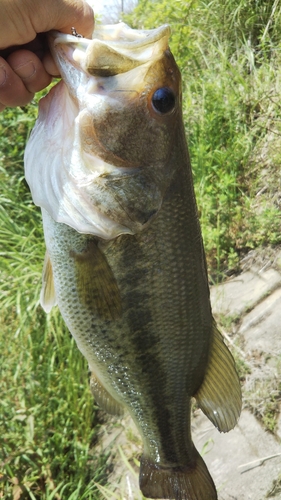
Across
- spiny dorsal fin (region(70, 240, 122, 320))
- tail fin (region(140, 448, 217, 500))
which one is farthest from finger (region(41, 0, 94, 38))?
tail fin (region(140, 448, 217, 500))

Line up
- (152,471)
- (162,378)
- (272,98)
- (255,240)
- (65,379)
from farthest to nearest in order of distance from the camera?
(272,98) < (255,240) < (65,379) < (152,471) < (162,378)

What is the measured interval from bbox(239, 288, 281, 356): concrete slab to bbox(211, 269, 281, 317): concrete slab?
6 centimetres

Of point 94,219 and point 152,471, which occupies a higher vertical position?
point 94,219

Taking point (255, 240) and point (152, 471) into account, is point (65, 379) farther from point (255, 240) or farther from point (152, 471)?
point (255, 240)

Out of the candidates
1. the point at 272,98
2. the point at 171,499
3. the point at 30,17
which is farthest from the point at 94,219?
the point at 272,98

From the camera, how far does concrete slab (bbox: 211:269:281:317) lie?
331cm

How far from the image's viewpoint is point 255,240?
358 cm

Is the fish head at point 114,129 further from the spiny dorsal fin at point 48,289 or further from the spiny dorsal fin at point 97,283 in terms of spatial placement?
the spiny dorsal fin at point 48,289

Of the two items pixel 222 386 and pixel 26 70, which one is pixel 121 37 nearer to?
pixel 26 70

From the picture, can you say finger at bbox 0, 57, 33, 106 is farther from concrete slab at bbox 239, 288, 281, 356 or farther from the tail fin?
concrete slab at bbox 239, 288, 281, 356

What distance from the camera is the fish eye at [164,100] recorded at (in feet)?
4.56

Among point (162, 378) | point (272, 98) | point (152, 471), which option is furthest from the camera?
point (272, 98)

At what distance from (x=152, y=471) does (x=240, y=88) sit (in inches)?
138

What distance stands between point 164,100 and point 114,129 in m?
0.19
